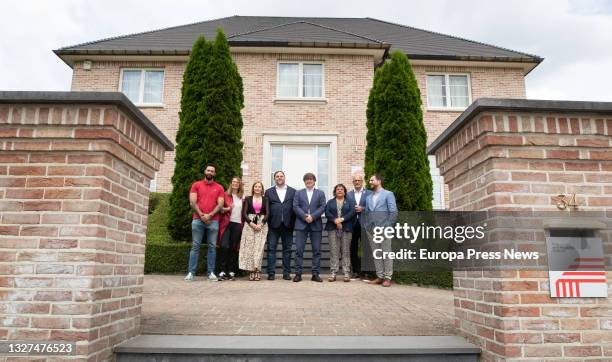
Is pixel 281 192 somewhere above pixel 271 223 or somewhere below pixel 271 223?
above

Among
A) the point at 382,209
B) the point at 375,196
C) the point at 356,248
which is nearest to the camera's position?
the point at 382,209

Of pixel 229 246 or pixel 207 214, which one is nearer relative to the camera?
pixel 207 214

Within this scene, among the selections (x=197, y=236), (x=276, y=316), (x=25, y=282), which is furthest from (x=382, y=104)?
(x=25, y=282)

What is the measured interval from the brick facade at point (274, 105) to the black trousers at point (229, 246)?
5653 millimetres

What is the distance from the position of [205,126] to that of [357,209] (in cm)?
458

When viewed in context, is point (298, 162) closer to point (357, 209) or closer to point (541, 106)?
point (357, 209)

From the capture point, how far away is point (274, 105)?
14023mm

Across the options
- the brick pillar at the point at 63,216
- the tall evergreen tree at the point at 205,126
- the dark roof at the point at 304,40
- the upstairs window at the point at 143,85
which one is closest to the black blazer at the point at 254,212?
the tall evergreen tree at the point at 205,126

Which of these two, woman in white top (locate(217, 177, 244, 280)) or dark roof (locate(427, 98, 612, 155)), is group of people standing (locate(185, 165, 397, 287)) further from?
dark roof (locate(427, 98, 612, 155))

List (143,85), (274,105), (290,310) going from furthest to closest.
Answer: (143,85), (274,105), (290,310)

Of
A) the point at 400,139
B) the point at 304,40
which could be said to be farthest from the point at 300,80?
the point at 400,139

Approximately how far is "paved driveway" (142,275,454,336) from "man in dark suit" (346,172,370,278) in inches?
49.0

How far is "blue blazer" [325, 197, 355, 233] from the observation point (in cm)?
750

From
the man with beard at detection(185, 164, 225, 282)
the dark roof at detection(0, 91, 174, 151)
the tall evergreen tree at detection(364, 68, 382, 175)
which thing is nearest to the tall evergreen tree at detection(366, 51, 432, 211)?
the tall evergreen tree at detection(364, 68, 382, 175)
